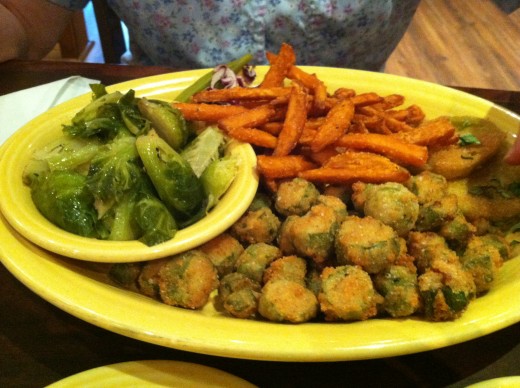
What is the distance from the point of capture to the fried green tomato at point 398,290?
1.33 meters

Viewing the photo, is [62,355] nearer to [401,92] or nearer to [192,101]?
[192,101]

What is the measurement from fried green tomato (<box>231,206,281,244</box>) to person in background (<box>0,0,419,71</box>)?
1248 millimetres

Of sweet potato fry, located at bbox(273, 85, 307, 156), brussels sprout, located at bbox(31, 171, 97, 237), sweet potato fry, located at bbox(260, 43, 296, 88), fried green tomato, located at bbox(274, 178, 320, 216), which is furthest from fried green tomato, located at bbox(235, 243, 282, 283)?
sweet potato fry, located at bbox(260, 43, 296, 88)

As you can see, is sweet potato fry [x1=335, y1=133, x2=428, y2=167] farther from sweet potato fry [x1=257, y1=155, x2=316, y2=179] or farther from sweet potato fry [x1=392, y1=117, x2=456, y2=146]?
sweet potato fry [x1=257, y1=155, x2=316, y2=179]

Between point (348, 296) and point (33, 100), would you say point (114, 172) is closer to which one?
point (348, 296)

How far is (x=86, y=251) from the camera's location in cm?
143

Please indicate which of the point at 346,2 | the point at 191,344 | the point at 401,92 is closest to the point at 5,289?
the point at 191,344

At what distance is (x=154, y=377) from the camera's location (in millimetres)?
1313

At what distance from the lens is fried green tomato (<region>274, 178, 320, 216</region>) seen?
1634 mm

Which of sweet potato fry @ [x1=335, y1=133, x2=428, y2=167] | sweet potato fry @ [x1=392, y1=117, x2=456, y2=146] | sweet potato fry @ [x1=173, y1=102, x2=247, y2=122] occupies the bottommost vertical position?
sweet potato fry @ [x1=173, y1=102, x2=247, y2=122]

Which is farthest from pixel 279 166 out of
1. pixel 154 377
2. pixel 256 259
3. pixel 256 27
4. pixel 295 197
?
pixel 256 27

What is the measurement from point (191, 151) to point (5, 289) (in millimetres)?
773

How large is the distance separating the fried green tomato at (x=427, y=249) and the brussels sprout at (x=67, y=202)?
3.31 ft

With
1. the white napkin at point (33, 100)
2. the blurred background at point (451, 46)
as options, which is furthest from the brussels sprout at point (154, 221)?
the blurred background at point (451, 46)
